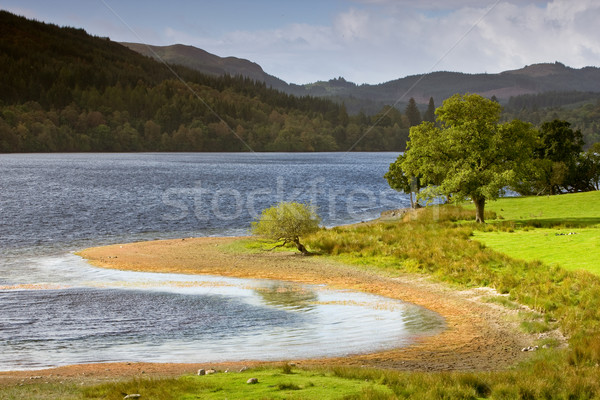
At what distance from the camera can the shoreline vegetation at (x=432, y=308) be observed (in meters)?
14.0

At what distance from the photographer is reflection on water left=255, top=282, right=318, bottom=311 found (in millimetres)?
26000

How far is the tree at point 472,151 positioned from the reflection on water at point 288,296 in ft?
50.4

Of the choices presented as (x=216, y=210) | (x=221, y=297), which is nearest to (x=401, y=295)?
(x=221, y=297)

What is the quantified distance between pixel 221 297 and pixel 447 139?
882 inches

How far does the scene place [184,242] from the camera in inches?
1854

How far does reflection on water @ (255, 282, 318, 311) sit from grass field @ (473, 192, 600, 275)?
10.6 m

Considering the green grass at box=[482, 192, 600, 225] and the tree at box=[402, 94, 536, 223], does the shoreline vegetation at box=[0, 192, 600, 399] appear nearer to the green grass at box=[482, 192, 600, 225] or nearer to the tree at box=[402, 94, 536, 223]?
the green grass at box=[482, 192, 600, 225]

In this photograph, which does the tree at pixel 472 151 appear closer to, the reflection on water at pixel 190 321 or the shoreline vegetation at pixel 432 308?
the shoreline vegetation at pixel 432 308

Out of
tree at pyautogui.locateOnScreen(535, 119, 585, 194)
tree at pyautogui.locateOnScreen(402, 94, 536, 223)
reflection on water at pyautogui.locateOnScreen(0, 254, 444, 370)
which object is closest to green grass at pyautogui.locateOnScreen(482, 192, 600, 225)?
tree at pyautogui.locateOnScreen(402, 94, 536, 223)

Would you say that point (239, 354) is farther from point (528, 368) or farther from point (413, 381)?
point (528, 368)

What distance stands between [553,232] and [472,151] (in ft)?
28.7

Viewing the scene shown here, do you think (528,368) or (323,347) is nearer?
(528,368)


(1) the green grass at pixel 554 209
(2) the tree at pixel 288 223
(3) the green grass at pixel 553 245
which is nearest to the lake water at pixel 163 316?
(3) the green grass at pixel 553 245

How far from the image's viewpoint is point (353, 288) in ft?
97.5
